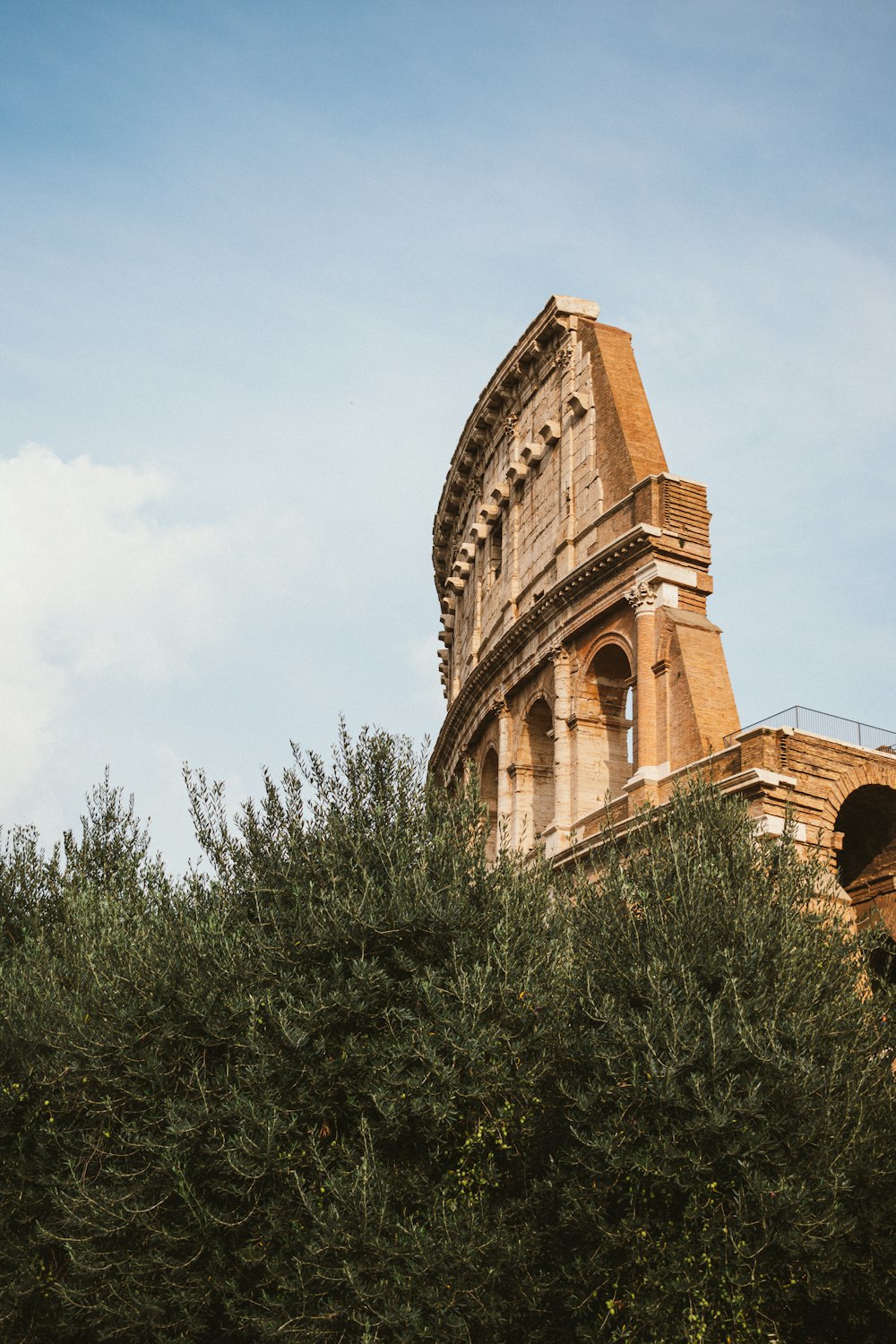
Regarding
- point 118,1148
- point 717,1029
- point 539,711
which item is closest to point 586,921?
point 717,1029

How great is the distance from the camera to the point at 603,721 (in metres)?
21.5

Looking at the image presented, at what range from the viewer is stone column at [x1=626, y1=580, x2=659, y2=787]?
18719 mm

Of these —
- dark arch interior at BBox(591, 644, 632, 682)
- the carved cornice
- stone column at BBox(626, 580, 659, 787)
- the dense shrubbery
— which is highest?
the carved cornice

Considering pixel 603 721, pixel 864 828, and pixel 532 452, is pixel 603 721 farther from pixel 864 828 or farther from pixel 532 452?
pixel 532 452

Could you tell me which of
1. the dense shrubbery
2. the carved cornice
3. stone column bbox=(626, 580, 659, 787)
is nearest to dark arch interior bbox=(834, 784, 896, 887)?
stone column bbox=(626, 580, 659, 787)

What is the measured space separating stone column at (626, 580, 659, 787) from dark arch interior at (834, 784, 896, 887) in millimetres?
2699

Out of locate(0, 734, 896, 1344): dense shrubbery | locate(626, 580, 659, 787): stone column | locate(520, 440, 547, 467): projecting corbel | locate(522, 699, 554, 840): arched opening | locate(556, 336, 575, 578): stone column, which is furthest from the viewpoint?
locate(520, 440, 547, 467): projecting corbel

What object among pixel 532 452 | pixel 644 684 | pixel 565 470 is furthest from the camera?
pixel 532 452

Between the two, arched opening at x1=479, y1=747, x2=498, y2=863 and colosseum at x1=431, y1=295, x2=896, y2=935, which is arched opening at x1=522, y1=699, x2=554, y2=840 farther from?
arched opening at x1=479, y1=747, x2=498, y2=863

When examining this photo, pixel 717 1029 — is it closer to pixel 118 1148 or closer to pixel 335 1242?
pixel 335 1242

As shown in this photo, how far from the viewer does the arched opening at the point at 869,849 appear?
1822 centimetres

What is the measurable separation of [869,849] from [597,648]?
5.14 meters

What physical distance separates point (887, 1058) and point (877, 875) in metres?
6.62

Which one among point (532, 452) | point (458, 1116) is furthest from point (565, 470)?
point (458, 1116)
